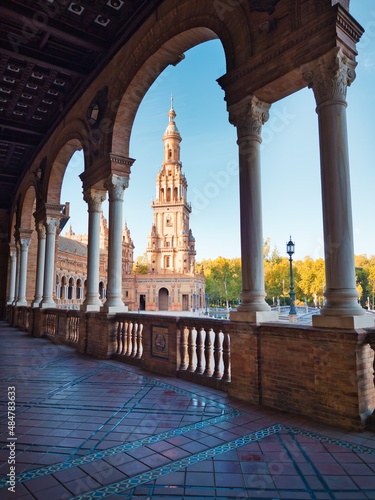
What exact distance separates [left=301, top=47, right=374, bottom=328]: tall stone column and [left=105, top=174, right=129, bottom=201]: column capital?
225 inches

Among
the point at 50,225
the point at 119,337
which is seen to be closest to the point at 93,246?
the point at 119,337

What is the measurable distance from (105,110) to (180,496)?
375 inches

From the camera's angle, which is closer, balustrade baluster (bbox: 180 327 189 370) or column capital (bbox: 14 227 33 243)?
balustrade baluster (bbox: 180 327 189 370)

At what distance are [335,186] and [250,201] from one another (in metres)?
1.42

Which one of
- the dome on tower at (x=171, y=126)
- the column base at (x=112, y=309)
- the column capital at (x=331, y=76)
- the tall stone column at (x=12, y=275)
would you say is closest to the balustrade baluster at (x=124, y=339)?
the column base at (x=112, y=309)

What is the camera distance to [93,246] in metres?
10.4

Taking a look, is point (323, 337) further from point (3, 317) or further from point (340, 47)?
point (3, 317)

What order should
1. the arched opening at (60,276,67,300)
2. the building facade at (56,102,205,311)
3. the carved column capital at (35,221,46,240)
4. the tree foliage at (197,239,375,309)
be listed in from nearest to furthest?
the carved column capital at (35,221,46,240) → the arched opening at (60,276,67,300) → the tree foliage at (197,239,375,309) → the building facade at (56,102,205,311)

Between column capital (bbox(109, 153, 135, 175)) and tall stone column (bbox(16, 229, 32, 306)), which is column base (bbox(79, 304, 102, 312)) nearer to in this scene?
column capital (bbox(109, 153, 135, 175))

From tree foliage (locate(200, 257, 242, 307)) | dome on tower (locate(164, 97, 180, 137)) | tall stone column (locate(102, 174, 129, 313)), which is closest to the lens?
tall stone column (locate(102, 174, 129, 313))

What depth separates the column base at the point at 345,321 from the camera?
415 cm

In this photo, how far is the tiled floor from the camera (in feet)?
9.27

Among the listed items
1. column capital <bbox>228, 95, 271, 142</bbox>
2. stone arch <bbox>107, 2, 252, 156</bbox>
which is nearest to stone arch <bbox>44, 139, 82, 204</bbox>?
stone arch <bbox>107, 2, 252, 156</bbox>

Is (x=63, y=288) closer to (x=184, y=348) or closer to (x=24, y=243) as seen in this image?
(x=24, y=243)
